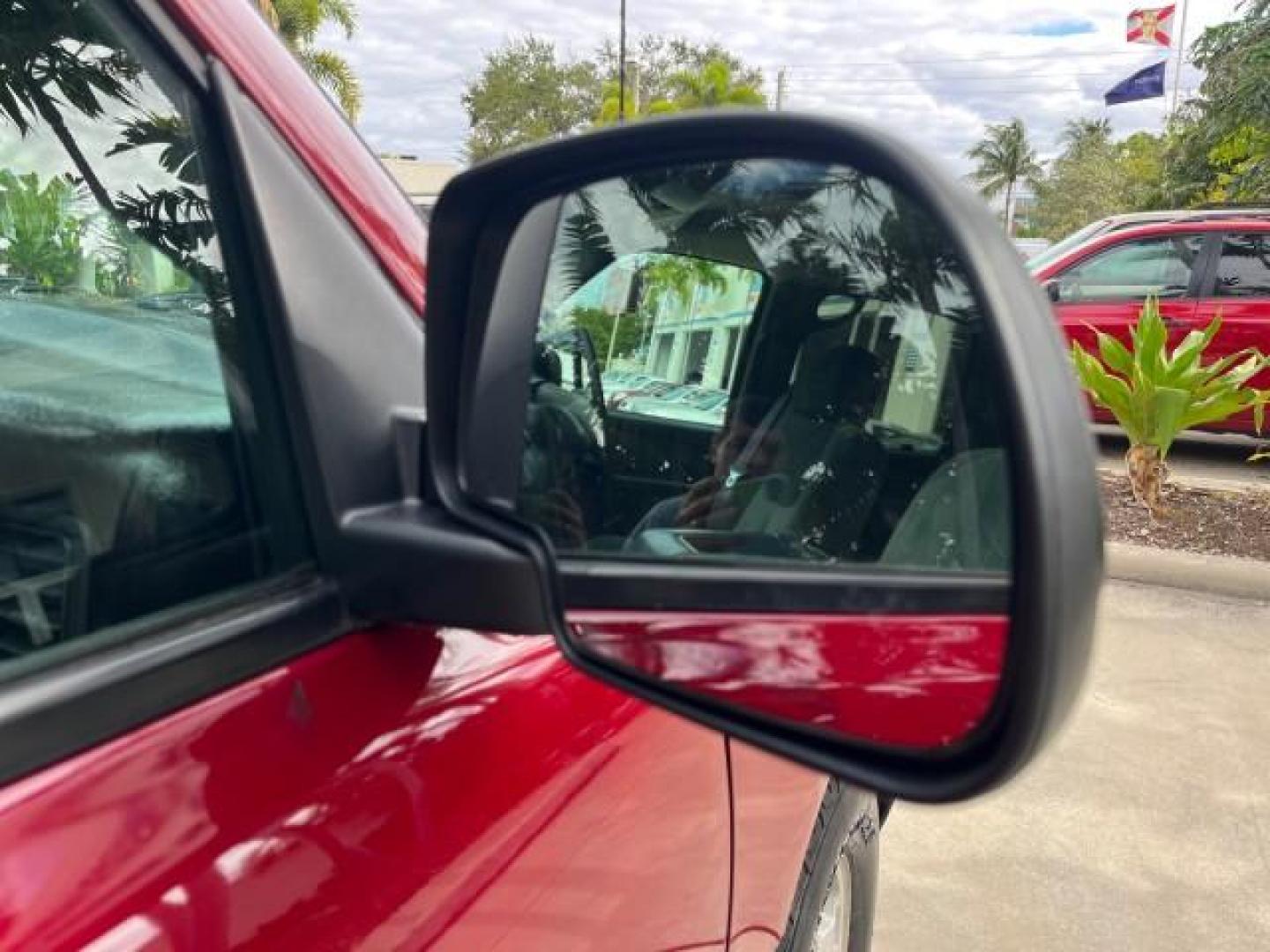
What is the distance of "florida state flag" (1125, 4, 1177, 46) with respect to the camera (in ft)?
63.5

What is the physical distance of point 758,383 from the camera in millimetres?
1110

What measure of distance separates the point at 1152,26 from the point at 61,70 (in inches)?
869

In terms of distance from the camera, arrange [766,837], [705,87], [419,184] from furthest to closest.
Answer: [705,87]
[419,184]
[766,837]

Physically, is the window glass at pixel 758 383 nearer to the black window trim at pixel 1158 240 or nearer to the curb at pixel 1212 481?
the curb at pixel 1212 481

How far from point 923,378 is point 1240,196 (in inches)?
621

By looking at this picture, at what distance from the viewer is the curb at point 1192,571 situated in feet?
17.1

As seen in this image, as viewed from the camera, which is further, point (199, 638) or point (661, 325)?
point (661, 325)

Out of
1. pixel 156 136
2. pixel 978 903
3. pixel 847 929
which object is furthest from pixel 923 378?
pixel 978 903

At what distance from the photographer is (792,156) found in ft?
2.91

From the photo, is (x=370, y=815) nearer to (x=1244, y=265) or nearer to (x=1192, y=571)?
(x=1192, y=571)

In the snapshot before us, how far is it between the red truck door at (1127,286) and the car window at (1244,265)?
0.19m

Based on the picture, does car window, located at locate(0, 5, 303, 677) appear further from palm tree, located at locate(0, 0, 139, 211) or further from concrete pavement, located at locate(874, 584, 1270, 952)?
concrete pavement, located at locate(874, 584, 1270, 952)

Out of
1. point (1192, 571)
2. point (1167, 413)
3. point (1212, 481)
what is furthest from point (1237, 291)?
point (1192, 571)

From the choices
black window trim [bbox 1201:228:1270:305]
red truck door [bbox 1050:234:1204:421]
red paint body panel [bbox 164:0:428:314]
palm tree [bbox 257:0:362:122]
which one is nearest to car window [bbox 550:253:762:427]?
red paint body panel [bbox 164:0:428:314]
